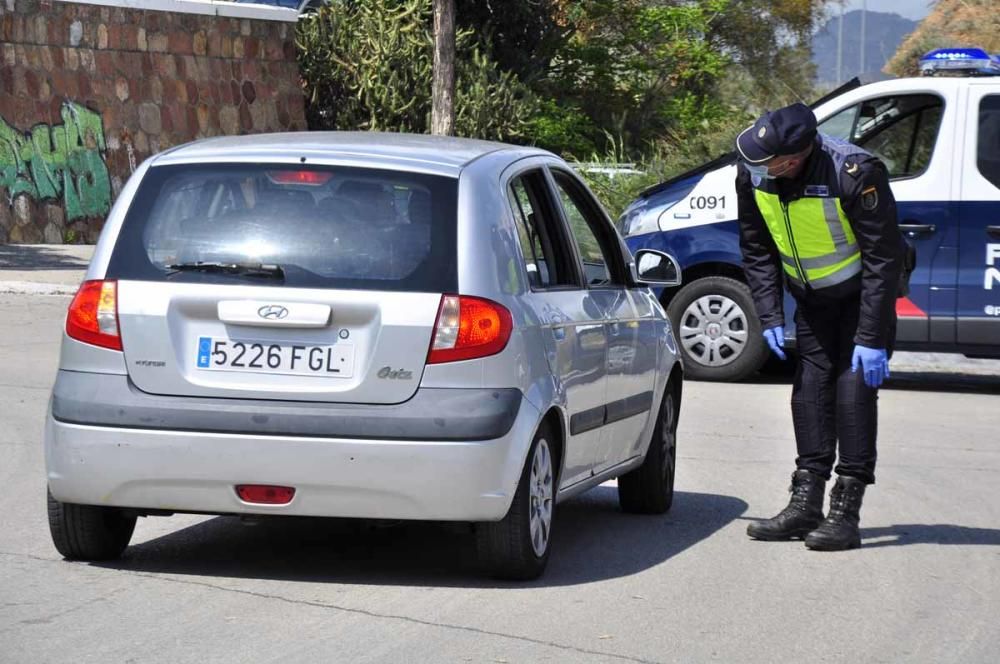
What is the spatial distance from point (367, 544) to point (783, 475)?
3.06 metres

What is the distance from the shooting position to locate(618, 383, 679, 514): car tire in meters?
7.94

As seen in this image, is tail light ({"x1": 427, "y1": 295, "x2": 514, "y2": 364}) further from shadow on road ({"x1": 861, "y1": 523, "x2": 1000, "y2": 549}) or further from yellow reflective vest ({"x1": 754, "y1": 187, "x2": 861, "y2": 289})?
shadow on road ({"x1": 861, "y1": 523, "x2": 1000, "y2": 549})

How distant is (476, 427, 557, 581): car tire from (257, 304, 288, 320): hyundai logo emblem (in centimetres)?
93

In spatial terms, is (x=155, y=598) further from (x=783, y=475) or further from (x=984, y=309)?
(x=984, y=309)

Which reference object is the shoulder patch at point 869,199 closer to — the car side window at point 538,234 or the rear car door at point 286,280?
the car side window at point 538,234

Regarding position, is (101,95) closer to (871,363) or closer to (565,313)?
(871,363)

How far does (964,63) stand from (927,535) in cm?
628

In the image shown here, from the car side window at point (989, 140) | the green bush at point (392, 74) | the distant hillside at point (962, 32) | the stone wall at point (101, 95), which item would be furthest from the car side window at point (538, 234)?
the distant hillside at point (962, 32)

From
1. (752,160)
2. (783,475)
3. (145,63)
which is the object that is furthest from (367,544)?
(145,63)

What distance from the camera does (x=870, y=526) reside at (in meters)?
7.94

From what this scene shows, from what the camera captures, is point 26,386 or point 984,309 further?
point 984,309

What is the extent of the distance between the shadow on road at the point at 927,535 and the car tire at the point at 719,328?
18.1ft

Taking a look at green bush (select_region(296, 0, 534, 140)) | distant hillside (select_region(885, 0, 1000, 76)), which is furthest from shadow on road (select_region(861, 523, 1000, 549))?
distant hillside (select_region(885, 0, 1000, 76))

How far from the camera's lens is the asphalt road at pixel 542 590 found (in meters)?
5.40
